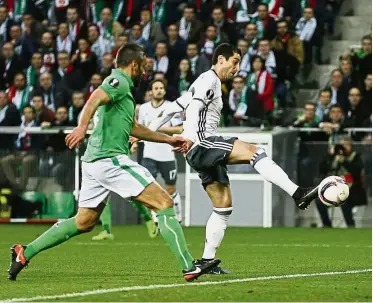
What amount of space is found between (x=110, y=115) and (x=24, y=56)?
53.5ft

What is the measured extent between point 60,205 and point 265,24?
5804 millimetres

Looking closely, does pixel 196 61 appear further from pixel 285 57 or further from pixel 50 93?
pixel 50 93

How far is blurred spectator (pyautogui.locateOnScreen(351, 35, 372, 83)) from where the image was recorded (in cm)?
2298

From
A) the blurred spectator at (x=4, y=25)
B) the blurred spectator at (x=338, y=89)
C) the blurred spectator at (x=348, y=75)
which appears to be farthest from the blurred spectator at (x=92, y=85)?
the blurred spectator at (x=348, y=75)

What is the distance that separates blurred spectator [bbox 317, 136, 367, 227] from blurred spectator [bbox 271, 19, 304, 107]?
247 cm

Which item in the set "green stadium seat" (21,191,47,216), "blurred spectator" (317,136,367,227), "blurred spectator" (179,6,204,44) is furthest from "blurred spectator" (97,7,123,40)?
"blurred spectator" (317,136,367,227)

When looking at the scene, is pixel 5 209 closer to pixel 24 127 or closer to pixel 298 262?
pixel 24 127

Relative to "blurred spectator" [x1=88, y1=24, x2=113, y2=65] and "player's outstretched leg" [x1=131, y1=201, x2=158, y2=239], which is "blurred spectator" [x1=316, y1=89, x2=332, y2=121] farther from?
"player's outstretched leg" [x1=131, y1=201, x2=158, y2=239]

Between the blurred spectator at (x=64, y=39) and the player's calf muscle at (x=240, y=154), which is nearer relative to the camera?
the player's calf muscle at (x=240, y=154)

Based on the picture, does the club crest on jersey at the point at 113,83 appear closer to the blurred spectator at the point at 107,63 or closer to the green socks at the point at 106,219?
the green socks at the point at 106,219

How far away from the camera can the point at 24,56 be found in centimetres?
2619

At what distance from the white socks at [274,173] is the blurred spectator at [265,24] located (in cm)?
1346

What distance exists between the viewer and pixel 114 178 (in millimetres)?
10164

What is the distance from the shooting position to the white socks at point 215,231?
1120cm
